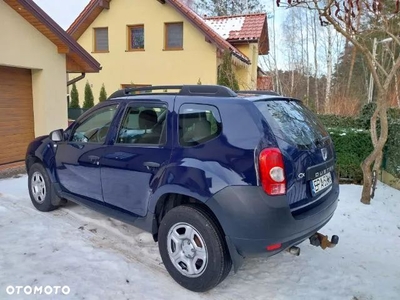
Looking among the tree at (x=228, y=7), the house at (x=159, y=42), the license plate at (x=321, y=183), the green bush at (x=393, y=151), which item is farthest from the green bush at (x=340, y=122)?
the tree at (x=228, y=7)

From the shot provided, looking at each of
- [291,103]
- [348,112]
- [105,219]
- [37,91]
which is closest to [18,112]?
[37,91]

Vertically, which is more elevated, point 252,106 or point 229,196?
point 252,106

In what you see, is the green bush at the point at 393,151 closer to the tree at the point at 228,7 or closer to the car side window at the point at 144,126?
the car side window at the point at 144,126

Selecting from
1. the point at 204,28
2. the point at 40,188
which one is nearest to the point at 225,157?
the point at 40,188

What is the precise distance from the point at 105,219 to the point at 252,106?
2.78 m

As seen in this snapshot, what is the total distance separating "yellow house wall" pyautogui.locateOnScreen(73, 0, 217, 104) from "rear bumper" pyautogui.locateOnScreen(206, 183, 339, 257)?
1099cm

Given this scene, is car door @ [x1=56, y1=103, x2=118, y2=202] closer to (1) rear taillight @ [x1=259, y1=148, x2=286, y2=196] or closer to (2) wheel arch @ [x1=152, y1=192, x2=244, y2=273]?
(2) wheel arch @ [x1=152, y1=192, x2=244, y2=273]

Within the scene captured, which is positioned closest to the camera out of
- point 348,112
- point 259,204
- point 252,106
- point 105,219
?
point 259,204

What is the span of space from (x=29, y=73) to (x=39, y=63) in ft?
1.42

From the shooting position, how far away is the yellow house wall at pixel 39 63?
22.1 ft

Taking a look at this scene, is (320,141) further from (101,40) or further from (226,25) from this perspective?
(101,40)

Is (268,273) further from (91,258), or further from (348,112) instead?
(348,112)

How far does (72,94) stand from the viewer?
51.9ft

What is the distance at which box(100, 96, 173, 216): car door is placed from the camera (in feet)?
9.95
